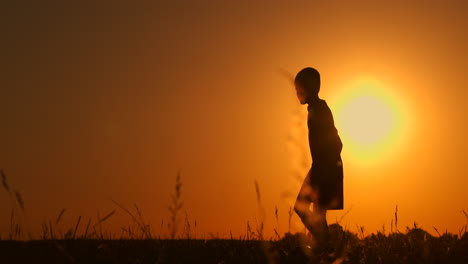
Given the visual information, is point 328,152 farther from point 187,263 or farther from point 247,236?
point 187,263

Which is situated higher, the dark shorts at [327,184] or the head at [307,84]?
the head at [307,84]

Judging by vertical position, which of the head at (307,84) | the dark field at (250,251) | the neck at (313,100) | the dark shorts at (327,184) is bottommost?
the dark field at (250,251)

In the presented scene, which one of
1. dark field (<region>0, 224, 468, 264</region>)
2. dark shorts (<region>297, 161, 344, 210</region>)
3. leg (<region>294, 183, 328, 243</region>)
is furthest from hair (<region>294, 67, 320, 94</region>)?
dark field (<region>0, 224, 468, 264</region>)

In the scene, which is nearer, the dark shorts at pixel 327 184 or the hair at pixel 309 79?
the dark shorts at pixel 327 184

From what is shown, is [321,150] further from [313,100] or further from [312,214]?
[312,214]

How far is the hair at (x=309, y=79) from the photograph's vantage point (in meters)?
6.94

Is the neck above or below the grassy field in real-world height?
above

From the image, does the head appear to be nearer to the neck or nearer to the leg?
the neck

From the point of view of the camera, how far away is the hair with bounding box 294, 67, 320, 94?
22.8 feet

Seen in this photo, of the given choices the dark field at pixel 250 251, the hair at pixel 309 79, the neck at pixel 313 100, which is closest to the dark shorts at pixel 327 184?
the dark field at pixel 250 251

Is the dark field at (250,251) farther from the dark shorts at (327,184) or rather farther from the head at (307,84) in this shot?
the head at (307,84)

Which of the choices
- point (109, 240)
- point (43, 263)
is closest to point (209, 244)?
point (109, 240)

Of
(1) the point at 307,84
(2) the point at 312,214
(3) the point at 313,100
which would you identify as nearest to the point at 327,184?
(2) the point at 312,214

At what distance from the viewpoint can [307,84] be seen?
22.8 ft
